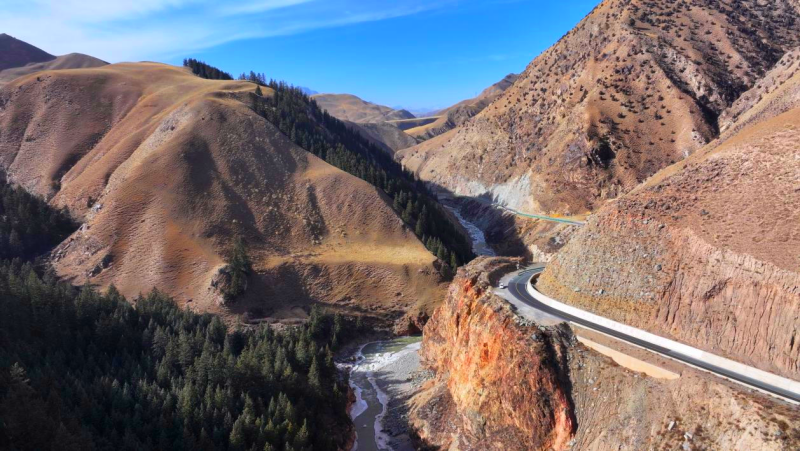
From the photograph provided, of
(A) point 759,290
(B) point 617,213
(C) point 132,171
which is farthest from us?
(C) point 132,171

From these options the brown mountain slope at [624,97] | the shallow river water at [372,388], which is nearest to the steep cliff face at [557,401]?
the shallow river water at [372,388]

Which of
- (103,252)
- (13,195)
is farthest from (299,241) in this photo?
(13,195)

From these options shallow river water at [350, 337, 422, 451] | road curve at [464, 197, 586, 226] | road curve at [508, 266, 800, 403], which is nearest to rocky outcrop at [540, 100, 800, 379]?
road curve at [508, 266, 800, 403]

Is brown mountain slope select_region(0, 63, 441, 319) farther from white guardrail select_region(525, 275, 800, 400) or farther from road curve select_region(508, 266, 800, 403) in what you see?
white guardrail select_region(525, 275, 800, 400)

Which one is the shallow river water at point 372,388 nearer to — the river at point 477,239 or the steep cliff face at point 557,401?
the steep cliff face at point 557,401

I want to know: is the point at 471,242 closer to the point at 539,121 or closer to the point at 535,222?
the point at 535,222

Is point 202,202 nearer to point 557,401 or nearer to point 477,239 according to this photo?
point 477,239
